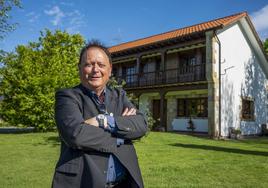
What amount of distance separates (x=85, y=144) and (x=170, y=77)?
18.2m

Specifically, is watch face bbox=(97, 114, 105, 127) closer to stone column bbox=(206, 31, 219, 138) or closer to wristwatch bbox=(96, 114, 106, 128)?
wristwatch bbox=(96, 114, 106, 128)

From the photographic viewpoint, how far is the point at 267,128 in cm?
2166

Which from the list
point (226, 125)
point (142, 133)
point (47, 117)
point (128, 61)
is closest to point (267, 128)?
point (226, 125)

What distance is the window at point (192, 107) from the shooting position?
19406 millimetres

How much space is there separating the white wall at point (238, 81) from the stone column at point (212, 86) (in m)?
0.82

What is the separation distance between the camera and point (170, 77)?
19.8m

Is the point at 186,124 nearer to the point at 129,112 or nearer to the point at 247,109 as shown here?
the point at 247,109

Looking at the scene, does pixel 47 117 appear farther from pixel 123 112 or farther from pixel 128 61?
pixel 123 112

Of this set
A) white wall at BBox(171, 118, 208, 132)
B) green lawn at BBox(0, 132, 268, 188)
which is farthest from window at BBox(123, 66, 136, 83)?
green lawn at BBox(0, 132, 268, 188)

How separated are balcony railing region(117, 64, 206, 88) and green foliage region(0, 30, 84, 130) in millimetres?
3315

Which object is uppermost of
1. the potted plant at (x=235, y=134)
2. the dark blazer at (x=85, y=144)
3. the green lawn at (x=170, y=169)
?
the dark blazer at (x=85, y=144)

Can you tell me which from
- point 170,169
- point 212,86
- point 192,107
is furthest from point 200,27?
point 170,169

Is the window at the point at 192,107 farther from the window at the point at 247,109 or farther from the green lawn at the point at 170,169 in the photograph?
the green lawn at the point at 170,169

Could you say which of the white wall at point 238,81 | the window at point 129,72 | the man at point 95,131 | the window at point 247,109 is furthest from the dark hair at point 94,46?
the window at point 129,72
